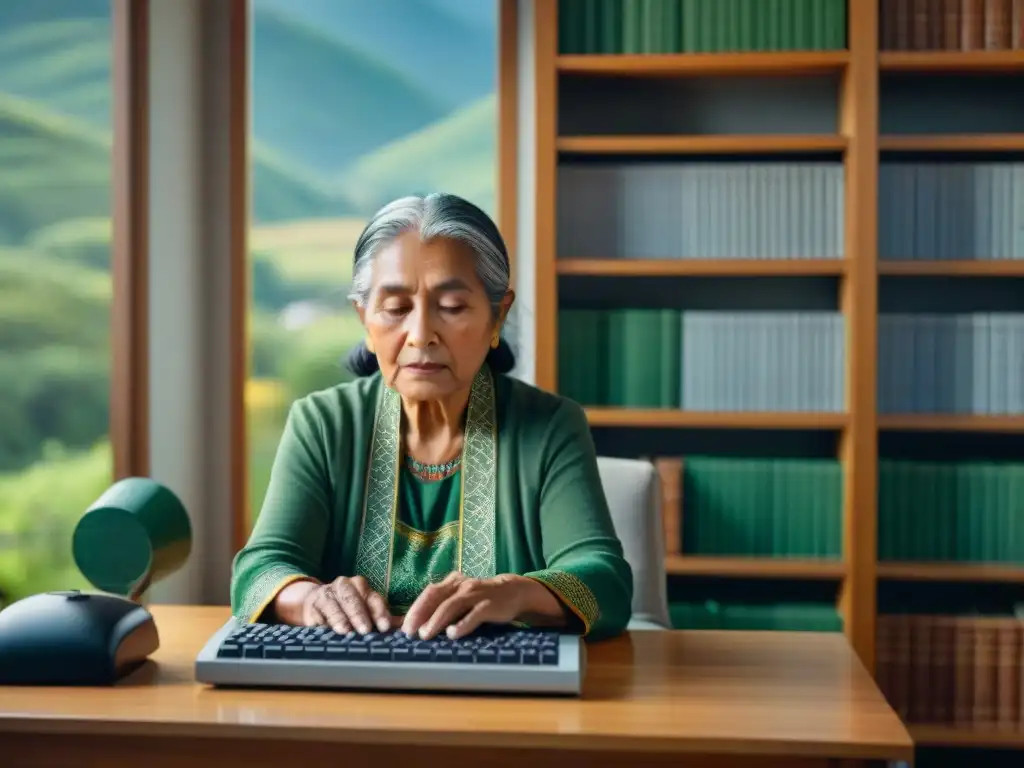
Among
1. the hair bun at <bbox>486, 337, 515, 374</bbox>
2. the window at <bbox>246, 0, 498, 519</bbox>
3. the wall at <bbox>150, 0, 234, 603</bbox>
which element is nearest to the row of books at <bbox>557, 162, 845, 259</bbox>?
the window at <bbox>246, 0, 498, 519</bbox>

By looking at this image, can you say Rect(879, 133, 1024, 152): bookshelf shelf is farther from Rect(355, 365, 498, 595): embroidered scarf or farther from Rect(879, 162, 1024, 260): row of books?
Rect(355, 365, 498, 595): embroidered scarf

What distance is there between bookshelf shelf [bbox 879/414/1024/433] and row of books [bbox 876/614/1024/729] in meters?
0.47

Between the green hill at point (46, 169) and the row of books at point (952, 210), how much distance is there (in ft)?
6.12

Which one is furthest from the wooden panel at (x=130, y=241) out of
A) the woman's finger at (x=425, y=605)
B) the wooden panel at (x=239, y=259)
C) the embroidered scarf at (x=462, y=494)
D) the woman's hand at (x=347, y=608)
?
the woman's finger at (x=425, y=605)

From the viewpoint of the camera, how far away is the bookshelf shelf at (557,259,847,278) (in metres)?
3.00

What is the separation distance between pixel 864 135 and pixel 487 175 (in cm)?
99

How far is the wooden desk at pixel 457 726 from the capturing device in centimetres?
119

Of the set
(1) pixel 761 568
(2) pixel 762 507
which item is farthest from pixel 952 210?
(1) pixel 761 568

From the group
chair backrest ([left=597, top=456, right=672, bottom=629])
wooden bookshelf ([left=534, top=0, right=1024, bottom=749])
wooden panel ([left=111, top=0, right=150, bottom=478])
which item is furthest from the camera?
wooden bookshelf ([left=534, top=0, right=1024, bottom=749])

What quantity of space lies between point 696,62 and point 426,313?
5.32ft

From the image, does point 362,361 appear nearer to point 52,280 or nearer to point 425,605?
point 425,605

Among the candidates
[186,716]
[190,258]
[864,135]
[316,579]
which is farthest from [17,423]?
[864,135]

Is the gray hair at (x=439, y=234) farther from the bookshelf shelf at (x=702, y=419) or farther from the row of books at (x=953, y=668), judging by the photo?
the row of books at (x=953, y=668)

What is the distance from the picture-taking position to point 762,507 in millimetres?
3059
